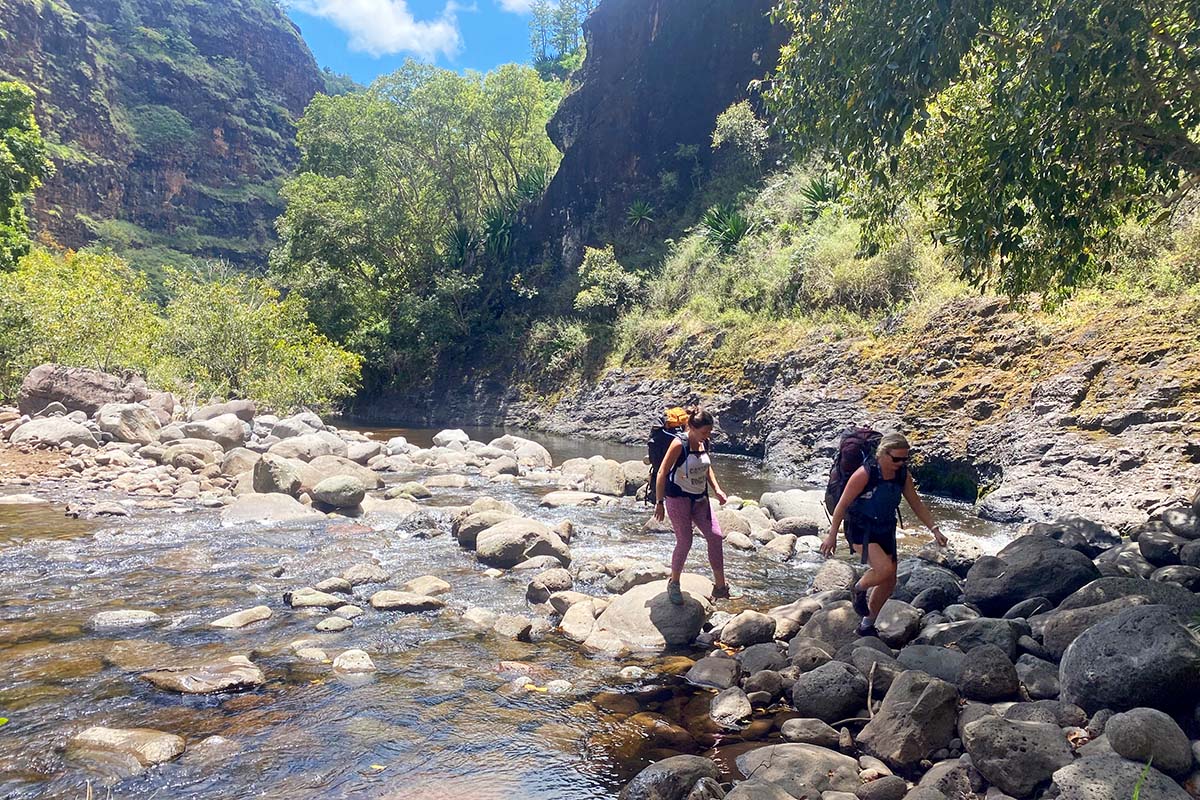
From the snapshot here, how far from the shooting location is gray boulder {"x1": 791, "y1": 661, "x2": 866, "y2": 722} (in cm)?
499

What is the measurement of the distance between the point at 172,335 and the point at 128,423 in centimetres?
857

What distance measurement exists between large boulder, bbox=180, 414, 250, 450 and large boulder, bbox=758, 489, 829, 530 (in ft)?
36.5

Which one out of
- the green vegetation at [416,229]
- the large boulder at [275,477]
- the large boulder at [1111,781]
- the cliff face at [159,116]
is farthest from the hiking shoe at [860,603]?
the cliff face at [159,116]

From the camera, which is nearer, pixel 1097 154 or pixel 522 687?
pixel 522 687

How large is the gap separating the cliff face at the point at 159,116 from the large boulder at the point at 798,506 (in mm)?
64657

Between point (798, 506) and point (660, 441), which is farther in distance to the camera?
point (798, 506)

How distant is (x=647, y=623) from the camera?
6.69 m

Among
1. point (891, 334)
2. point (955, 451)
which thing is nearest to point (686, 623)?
point (955, 451)

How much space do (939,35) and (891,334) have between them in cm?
1136

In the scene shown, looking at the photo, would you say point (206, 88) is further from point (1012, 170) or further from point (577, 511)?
point (1012, 170)

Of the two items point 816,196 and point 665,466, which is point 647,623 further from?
point 816,196

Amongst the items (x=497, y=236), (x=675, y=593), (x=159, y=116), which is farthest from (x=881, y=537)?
(x=159, y=116)

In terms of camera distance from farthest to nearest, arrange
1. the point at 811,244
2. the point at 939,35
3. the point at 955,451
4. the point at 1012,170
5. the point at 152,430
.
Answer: the point at 811,244 → the point at 152,430 → the point at 955,451 → the point at 1012,170 → the point at 939,35

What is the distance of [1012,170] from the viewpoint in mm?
7223
